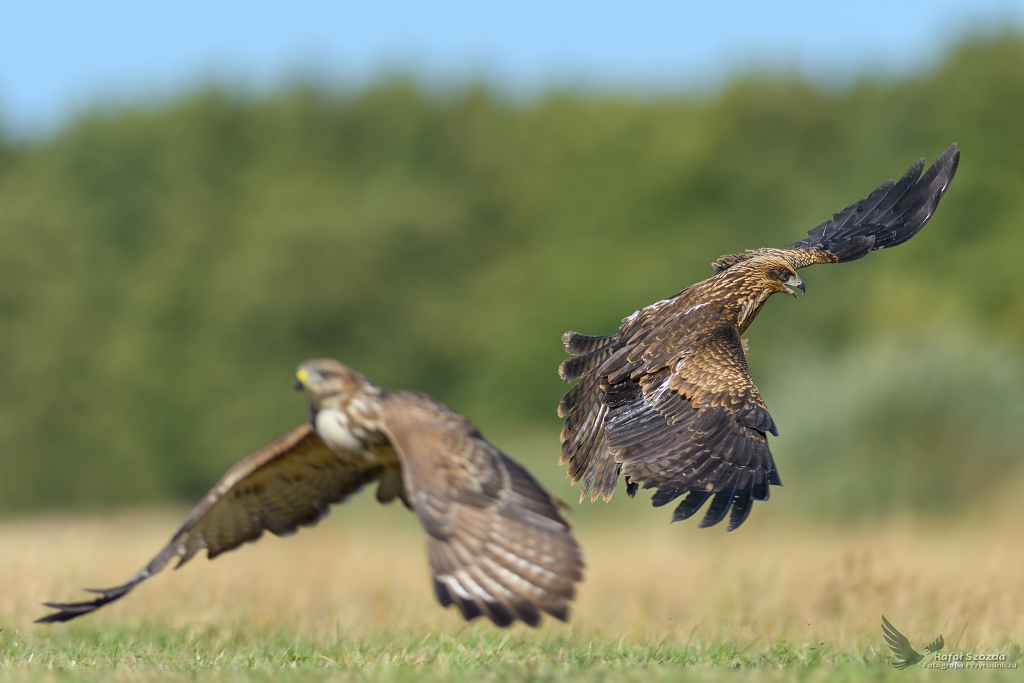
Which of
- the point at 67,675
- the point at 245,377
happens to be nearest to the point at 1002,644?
the point at 67,675

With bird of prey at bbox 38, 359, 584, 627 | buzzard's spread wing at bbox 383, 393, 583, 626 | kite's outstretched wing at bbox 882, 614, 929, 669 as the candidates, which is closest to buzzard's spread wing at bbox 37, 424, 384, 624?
bird of prey at bbox 38, 359, 584, 627

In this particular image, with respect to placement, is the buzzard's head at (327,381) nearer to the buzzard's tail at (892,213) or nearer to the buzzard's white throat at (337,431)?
the buzzard's white throat at (337,431)

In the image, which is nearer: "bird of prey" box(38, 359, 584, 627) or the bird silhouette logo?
"bird of prey" box(38, 359, 584, 627)

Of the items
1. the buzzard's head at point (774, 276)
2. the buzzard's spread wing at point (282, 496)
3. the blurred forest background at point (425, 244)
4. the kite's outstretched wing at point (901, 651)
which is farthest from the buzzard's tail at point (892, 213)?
the blurred forest background at point (425, 244)

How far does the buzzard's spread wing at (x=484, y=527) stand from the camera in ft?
20.4

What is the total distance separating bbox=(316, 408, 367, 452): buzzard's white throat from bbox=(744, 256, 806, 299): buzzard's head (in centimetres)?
327

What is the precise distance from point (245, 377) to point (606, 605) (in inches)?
1538

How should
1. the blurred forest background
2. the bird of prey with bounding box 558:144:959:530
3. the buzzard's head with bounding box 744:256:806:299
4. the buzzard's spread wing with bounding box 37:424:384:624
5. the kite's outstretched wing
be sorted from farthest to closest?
the blurred forest background, the buzzard's head with bounding box 744:256:806:299, the buzzard's spread wing with bounding box 37:424:384:624, the bird of prey with bounding box 558:144:959:530, the kite's outstretched wing

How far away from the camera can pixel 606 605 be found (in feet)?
35.3

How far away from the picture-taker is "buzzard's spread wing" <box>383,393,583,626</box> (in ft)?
20.4

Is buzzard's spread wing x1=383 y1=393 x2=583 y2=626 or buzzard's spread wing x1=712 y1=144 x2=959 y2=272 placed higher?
buzzard's spread wing x1=712 y1=144 x2=959 y2=272

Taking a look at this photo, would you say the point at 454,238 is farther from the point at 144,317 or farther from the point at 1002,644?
the point at 1002,644

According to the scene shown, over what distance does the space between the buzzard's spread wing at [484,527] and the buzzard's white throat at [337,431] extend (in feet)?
1.16

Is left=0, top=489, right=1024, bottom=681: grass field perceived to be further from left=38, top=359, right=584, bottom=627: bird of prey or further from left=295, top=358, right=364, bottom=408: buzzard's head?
left=295, top=358, right=364, bottom=408: buzzard's head
